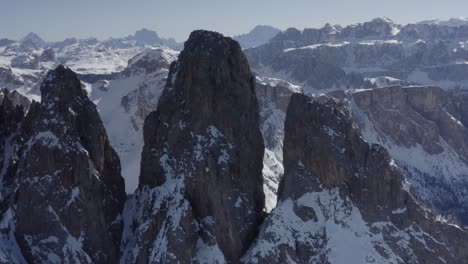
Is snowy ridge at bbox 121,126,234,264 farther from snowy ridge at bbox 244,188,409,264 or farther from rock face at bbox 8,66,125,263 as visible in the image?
snowy ridge at bbox 244,188,409,264

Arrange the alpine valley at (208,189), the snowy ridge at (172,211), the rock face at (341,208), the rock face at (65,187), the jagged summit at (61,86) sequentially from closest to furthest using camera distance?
the snowy ridge at (172,211) → the rock face at (65,187) → the alpine valley at (208,189) → the rock face at (341,208) → the jagged summit at (61,86)

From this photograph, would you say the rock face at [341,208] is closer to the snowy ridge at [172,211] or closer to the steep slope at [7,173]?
the snowy ridge at [172,211]

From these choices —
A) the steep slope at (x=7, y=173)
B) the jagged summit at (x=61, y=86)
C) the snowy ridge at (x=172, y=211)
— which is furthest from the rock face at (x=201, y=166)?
the steep slope at (x=7, y=173)

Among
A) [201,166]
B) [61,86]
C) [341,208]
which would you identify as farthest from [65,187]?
[341,208]

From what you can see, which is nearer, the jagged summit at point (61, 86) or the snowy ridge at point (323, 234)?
the snowy ridge at point (323, 234)

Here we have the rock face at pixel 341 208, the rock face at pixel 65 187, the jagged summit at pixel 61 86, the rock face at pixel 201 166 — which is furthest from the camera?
the jagged summit at pixel 61 86

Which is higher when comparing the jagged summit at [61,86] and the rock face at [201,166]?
the jagged summit at [61,86]

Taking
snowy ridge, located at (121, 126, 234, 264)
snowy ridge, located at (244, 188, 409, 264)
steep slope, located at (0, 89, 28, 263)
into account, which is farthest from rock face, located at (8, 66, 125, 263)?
snowy ridge, located at (244, 188, 409, 264)
